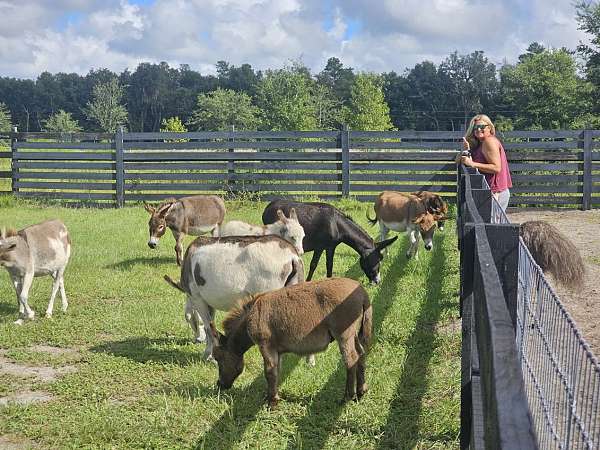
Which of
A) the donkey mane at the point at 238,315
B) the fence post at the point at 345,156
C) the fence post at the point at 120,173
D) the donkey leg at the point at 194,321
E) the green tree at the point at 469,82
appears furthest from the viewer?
the green tree at the point at 469,82

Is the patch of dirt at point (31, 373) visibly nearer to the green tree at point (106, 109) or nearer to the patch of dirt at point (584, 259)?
the patch of dirt at point (584, 259)

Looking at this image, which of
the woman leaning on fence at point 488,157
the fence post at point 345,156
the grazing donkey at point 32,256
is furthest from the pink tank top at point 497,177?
the fence post at point 345,156

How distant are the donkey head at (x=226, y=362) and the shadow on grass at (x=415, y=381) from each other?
1.24 m

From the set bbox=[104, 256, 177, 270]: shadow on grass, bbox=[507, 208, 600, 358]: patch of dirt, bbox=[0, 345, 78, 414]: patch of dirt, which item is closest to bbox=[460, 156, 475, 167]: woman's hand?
bbox=[507, 208, 600, 358]: patch of dirt

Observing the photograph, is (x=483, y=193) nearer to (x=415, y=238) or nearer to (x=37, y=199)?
(x=415, y=238)

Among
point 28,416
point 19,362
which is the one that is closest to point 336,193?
point 19,362

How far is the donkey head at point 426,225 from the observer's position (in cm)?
1004

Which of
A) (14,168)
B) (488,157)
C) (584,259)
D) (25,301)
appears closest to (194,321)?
(25,301)

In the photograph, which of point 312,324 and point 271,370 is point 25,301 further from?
point 312,324

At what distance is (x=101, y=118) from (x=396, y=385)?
78914mm

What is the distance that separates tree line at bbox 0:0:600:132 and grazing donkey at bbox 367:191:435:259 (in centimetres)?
905

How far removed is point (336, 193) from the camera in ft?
56.8

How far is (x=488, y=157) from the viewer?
7.01m

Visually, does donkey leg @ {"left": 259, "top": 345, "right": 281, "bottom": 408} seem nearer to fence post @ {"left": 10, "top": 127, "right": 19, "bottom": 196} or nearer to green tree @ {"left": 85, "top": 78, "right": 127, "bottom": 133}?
fence post @ {"left": 10, "top": 127, "right": 19, "bottom": 196}
